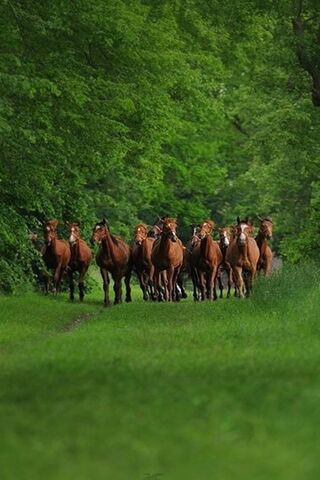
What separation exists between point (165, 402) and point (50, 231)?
95.2 ft

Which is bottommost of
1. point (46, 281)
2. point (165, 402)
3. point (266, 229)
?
point (46, 281)

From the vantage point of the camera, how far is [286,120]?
44125 mm

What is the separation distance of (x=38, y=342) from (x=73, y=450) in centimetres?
1075

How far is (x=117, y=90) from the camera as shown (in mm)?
32719

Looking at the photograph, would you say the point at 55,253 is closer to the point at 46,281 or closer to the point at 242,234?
the point at 46,281

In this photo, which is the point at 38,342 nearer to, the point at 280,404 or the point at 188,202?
the point at 280,404

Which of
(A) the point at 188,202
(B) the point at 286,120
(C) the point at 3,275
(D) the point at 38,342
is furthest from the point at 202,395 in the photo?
(A) the point at 188,202

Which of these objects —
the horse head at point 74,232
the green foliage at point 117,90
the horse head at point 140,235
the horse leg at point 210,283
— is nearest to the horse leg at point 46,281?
the horse head at point 74,232

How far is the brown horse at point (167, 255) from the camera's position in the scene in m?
36.5

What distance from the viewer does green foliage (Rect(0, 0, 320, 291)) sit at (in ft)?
98.4

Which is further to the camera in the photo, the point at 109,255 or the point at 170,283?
the point at 170,283

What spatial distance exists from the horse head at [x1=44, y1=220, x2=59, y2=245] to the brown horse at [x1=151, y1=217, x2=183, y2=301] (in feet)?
12.7

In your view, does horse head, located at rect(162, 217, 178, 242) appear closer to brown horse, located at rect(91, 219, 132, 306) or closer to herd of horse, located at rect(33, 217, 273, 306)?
herd of horse, located at rect(33, 217, 273, 306)

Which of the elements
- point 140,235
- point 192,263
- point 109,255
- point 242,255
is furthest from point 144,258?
point 242,255
